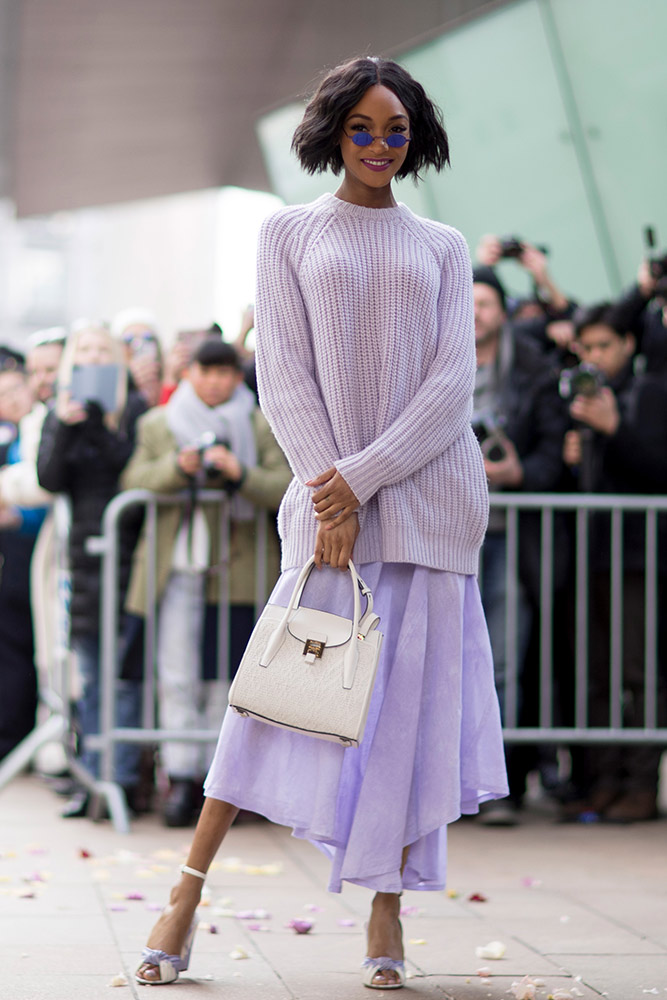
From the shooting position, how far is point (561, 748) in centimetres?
749

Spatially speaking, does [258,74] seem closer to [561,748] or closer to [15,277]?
[561,748]

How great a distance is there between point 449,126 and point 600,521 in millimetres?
4968

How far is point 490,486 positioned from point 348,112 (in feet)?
10.1

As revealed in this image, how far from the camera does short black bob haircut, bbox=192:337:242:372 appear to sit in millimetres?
6398

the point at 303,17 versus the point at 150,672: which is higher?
the point at 303,17

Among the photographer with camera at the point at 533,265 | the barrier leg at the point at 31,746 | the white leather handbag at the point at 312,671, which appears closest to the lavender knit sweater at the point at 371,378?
the white leather handbag at the point at 312,671

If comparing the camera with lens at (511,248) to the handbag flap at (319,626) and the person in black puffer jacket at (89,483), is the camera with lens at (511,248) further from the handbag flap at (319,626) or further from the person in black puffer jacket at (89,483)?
the handbag flap at (319,626)

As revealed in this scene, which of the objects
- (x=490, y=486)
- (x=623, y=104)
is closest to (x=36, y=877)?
(x=490, y=486)

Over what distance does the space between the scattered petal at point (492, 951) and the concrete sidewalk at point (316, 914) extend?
0.15 feet

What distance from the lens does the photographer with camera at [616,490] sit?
6277mm

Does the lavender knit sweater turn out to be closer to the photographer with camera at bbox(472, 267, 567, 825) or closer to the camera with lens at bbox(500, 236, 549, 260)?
the photographer with camera at bbox(472, 267, 567, 825)

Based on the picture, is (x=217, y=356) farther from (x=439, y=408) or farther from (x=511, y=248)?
(x=439, y=408)

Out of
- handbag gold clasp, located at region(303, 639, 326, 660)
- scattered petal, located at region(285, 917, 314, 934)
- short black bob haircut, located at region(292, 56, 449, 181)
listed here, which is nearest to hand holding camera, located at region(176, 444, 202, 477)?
scattered petal, located at region(285, 917, 314, 934)

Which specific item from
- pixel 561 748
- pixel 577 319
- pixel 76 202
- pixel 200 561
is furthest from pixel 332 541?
pixel 76 202
